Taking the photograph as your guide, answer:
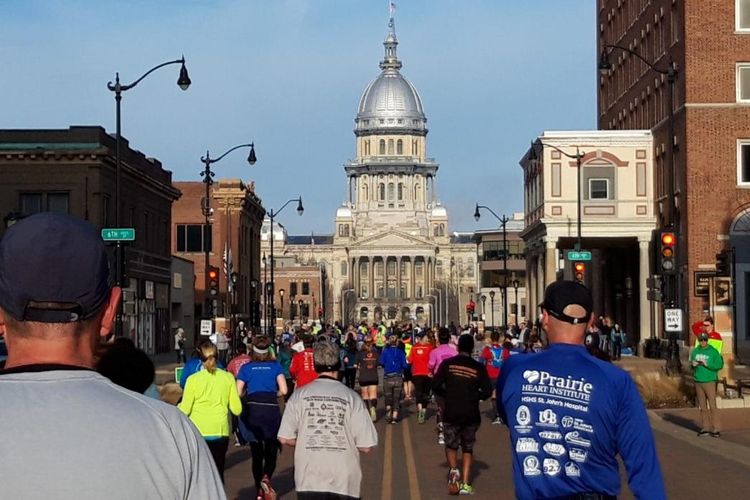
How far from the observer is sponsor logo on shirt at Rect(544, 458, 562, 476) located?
271 inches

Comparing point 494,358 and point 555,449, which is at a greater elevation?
point 555,449

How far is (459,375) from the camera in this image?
54.2ft

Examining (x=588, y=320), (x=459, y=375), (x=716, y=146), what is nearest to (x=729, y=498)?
(x=459, y=375)

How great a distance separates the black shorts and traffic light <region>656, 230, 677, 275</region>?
17927mm

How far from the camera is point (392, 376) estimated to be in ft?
96.2

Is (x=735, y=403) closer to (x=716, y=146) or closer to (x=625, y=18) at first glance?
(x=716, y=146)

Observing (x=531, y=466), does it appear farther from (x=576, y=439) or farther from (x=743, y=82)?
(x=743, y=82)

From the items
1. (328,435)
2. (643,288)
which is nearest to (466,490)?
(328,435)

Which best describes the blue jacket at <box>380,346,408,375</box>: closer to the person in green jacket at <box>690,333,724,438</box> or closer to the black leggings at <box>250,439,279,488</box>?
the person in green jacket at <box>690,333,724,438</box>

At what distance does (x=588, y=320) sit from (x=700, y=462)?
13173mm

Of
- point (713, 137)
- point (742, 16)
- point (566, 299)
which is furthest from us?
point (742, 16)

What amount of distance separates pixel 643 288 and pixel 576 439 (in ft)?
191

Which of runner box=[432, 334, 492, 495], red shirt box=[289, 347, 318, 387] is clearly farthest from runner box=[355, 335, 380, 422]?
runner box=[432, 334, 492, 495]

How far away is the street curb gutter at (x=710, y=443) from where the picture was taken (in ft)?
67.2
